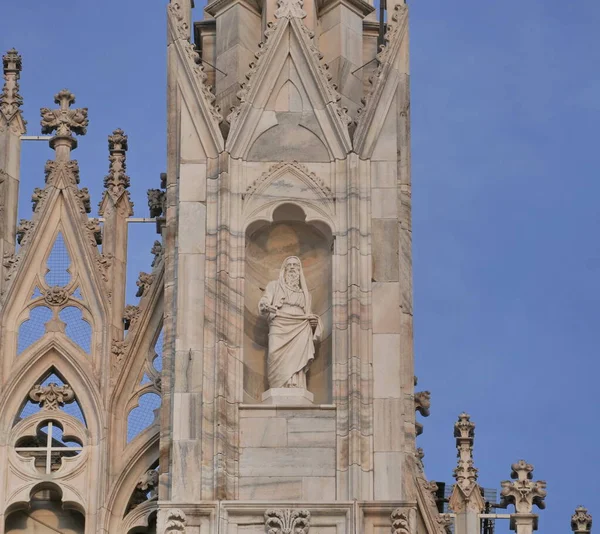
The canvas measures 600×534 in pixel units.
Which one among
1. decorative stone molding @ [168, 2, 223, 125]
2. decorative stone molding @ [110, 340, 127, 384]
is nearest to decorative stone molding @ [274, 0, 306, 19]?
decorative stone molding @ [168, 2, 223, 125]

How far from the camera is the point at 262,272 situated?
27.9m

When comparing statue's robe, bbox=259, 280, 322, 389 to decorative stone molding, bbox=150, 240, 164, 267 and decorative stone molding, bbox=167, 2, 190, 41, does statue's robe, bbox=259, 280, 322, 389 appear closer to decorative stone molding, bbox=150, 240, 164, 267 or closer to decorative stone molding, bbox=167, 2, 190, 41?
decorative stone molding, bbox=150, 240, 164, 267

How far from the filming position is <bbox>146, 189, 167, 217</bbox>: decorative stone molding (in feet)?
96.1

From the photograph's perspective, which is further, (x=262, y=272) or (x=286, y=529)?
(x=262, y=272)

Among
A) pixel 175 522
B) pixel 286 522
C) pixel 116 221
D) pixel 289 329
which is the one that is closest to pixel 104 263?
pixel 116 221

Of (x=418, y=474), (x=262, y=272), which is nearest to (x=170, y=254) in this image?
(x=262, y=272)

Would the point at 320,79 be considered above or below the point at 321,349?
above

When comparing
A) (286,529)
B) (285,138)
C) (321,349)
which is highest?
(285,138)

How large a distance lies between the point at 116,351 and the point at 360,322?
2638mm

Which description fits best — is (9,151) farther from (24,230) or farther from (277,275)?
(277,275)

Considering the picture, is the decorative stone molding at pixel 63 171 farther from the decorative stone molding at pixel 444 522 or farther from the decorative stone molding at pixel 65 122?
the decorative stone molding at pixel 444 522

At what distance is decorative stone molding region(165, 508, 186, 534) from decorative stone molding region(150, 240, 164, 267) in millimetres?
3548

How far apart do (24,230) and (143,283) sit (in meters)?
1.24

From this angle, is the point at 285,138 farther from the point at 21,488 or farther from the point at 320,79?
the point at 21,488
